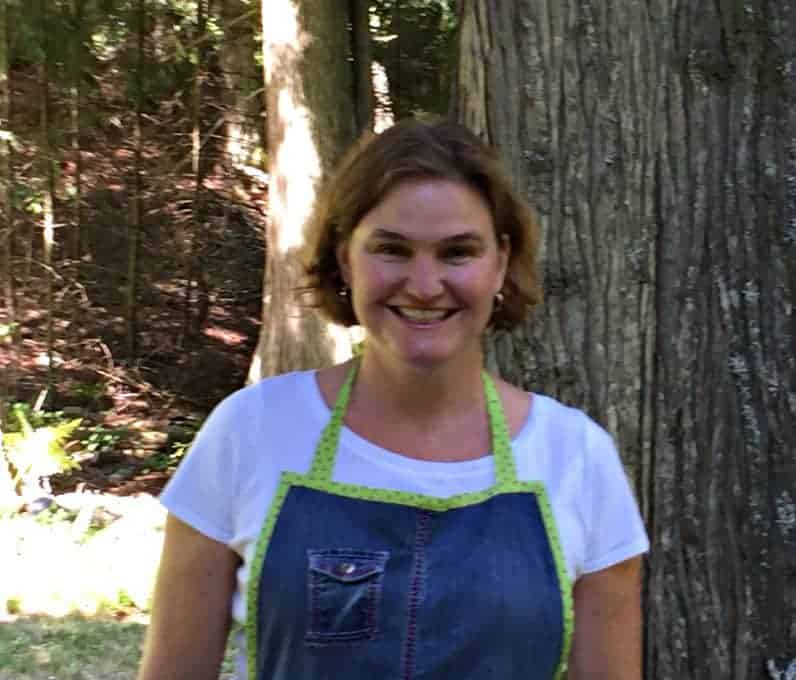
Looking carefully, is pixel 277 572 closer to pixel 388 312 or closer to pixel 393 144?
pixel 388 312

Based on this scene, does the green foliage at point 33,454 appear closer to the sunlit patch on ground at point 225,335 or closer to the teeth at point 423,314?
the sunlit patch on ground at point 225,335

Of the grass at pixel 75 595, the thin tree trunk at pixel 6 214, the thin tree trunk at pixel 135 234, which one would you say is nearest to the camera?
the grass at pixel 75 595

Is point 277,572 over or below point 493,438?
below

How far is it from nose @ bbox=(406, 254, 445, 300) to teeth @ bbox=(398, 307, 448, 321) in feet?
0.08

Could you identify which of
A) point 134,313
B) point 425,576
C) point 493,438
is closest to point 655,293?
point 493,438

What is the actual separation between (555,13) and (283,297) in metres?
5.40

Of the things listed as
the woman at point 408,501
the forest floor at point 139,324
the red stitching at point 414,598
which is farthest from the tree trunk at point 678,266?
the forest floor at point 139,324

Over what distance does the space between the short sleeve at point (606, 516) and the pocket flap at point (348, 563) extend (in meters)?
0.33

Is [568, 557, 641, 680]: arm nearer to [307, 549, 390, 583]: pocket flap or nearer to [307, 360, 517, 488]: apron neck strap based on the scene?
[307, 360, 517, 488]: apron neck strap

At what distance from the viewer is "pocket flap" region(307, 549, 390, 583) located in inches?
67.7

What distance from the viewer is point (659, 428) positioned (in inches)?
103

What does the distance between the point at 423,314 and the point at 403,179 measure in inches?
8.0

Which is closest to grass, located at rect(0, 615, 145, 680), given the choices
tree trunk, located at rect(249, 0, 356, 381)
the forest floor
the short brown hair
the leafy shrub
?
tree trunk, located at rect(249, 0, 356, 381)

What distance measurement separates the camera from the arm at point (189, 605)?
5.91ft
